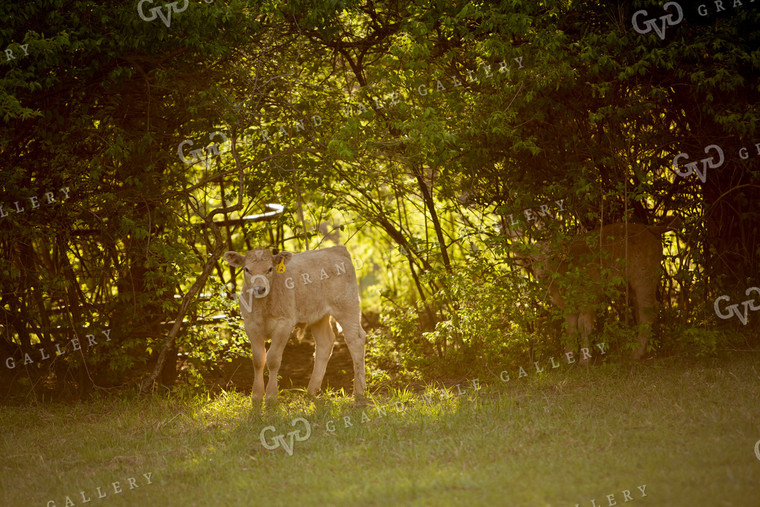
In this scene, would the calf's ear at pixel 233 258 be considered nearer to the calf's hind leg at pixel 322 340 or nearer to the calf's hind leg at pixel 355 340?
the calf's hind leg at pixel 322 340

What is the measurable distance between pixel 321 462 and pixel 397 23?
6.58 metres

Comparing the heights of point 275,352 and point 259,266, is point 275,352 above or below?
below

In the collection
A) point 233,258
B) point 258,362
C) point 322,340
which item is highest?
point 233,258

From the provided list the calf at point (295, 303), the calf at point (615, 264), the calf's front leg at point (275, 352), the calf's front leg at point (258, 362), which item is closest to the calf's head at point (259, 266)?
the calf at point (295, 303)

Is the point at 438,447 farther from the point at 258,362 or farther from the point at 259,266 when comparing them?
the point at 259,266

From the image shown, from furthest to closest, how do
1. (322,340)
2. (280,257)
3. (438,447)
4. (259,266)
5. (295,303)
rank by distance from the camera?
(322,340)
(295,303)
(280,257)
(259,266)
(438,447)

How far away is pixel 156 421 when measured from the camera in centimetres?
802

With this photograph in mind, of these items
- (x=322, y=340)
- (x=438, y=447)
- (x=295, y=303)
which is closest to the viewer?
(x=438, y=447)

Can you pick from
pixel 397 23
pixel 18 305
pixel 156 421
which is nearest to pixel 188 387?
pixel 156 421

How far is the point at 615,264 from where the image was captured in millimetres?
9477

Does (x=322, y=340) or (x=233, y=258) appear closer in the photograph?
(x=233, y=258)

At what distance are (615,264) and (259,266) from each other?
455 centimetres

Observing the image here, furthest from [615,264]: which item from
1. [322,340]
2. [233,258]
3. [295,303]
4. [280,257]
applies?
[233,258]

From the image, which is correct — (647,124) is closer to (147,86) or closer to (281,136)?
(281,136)
